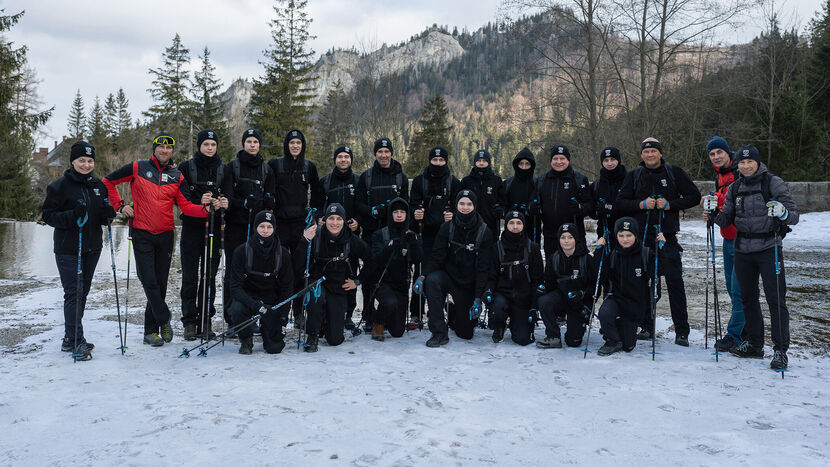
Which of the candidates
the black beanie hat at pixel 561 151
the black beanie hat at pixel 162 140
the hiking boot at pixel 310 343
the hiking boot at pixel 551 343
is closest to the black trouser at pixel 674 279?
the hiking boot at pixel 551 343

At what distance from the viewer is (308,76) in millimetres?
39875

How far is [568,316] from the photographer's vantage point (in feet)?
19.2

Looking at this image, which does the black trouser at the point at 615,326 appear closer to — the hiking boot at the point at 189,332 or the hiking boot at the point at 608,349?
the hiking boot at the point at 608,349

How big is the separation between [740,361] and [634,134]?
1413cm

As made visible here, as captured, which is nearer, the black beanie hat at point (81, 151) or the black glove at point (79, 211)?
the black glove at point (79, 211)

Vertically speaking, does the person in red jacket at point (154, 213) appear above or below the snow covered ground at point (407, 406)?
above

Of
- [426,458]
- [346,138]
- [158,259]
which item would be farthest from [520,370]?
[346,138]

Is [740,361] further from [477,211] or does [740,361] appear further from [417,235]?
[417,235]

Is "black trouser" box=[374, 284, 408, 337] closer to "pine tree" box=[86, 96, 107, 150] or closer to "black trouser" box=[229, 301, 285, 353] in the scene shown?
"black trouser" box=[229, 301, 285, 353]

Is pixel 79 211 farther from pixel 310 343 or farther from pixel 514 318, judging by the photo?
pixel 514 318

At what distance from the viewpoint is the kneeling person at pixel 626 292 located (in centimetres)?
557

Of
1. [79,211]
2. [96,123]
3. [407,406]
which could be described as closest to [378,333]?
[407,406]

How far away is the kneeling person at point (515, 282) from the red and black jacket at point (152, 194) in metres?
3.57

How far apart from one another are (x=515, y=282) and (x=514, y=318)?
44cm
